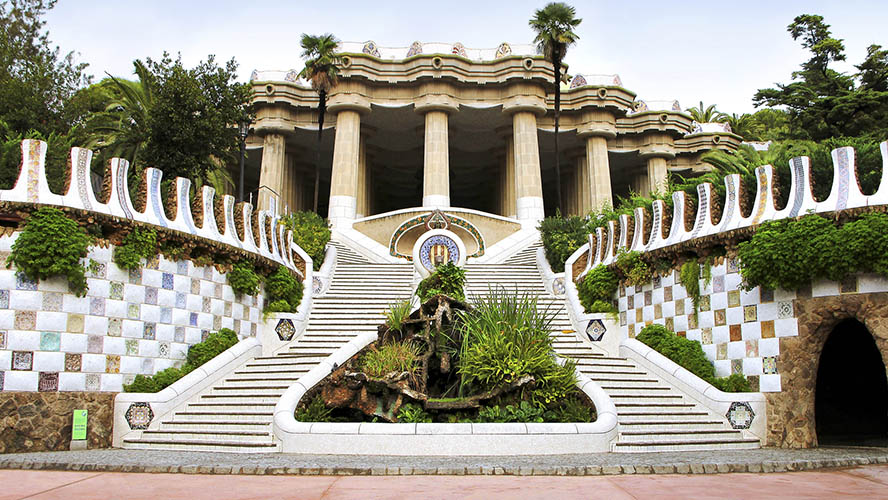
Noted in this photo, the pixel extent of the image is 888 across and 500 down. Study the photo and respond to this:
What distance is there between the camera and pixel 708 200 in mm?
16672

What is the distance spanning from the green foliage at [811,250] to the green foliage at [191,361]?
11.6 metres

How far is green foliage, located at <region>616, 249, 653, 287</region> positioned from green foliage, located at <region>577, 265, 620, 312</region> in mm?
593

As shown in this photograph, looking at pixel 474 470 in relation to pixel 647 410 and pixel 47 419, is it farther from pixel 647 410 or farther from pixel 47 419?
pixel 47 419

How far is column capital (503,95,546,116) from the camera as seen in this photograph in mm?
39219

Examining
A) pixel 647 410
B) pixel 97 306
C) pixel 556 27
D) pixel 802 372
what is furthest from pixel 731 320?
pixel 556 27

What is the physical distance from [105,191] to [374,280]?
34.6 ft

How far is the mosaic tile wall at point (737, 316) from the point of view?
14211 millimetres

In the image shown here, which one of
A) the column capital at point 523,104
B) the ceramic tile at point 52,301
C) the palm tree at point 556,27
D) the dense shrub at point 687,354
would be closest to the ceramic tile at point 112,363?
the ceramic tile at point 52,301

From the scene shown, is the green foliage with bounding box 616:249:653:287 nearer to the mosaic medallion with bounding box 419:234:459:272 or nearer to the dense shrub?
the dense shrub

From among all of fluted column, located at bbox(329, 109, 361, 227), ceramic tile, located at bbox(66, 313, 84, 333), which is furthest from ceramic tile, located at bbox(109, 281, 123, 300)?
fluted column, located at bbox(329, 109, 361, 227)

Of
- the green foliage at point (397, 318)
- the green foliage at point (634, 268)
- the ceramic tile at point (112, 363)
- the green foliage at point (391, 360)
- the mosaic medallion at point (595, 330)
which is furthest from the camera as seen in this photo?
the mosaic medallion at point (595, 330)

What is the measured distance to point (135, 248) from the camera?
15.2 metres

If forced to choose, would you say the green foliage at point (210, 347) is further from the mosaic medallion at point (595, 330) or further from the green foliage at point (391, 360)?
the mosaic medallion at point (595, 330)

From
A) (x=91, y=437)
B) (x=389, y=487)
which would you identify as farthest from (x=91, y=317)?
(x=389, y=487)
